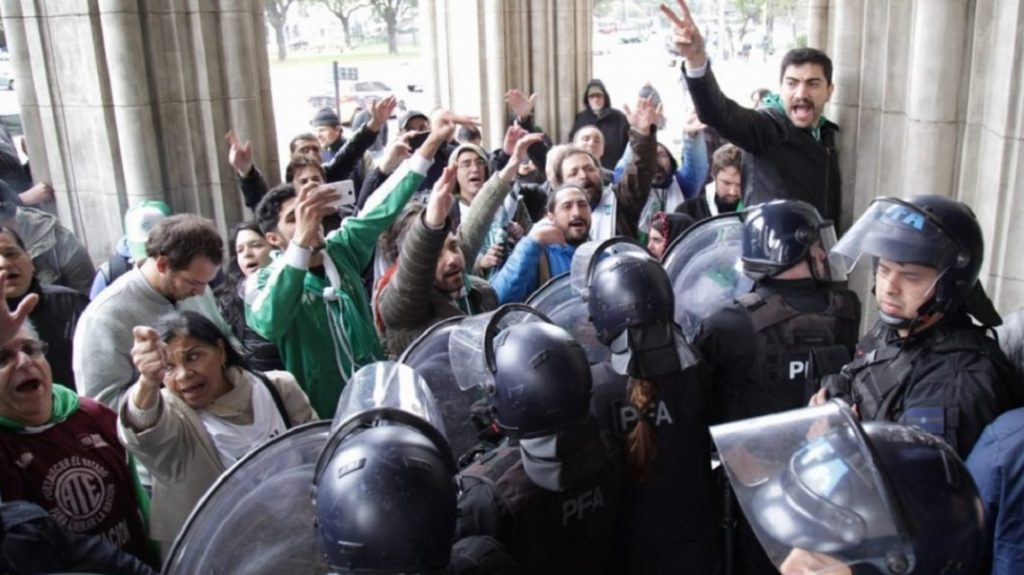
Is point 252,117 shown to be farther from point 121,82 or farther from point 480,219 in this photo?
point 480,219

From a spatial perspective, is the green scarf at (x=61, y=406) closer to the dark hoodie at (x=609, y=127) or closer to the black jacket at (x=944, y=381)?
the black jacket at (x=944, y=381)

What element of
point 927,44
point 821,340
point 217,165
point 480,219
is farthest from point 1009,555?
point 217,165

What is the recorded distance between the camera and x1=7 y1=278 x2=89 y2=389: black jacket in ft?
10.1

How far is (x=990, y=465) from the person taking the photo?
161 centimetres

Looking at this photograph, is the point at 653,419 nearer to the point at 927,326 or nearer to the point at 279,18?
the point at 927,326

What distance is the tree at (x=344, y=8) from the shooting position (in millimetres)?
24047

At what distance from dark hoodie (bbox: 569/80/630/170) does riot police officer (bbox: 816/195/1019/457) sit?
5353mm

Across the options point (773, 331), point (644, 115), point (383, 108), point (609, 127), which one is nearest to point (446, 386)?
point (773, 331)

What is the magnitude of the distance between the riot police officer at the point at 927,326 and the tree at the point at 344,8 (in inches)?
917

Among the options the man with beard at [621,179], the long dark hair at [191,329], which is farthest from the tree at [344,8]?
the long dark hair at [191,329]

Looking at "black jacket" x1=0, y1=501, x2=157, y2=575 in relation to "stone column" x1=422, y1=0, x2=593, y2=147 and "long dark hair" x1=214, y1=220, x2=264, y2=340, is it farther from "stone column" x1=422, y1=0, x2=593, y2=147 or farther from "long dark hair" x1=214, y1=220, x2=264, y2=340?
"stone column" x1=422, y1=0, x2=593, y2=147

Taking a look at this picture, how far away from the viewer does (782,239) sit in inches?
97.0

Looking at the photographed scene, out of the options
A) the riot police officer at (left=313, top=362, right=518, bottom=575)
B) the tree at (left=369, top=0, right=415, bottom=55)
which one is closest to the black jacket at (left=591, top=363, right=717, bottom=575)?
the riot police officer at (left=313, top=362, right=518, bottom=575)

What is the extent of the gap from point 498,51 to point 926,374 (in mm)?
6642
